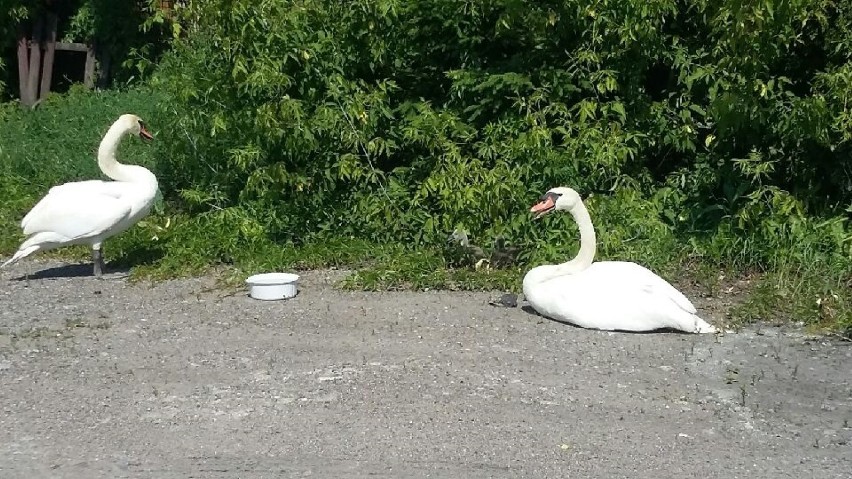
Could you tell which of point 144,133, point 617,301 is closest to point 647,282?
point 617,301

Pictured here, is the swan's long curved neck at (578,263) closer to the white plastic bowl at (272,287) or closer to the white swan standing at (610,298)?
the white swan standing at (610,298)

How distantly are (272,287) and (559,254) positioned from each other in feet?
7.50

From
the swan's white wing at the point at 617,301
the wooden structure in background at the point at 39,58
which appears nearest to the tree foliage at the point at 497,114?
the swan's white wing at the point at 617,301

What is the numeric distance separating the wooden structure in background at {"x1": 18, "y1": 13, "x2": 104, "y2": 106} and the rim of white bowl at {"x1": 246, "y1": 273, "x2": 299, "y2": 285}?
972 centimetres

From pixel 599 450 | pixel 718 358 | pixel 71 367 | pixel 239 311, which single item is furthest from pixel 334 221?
pixel 599 450

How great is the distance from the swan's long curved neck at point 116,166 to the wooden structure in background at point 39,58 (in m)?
7.98

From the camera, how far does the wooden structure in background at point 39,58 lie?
16812mm

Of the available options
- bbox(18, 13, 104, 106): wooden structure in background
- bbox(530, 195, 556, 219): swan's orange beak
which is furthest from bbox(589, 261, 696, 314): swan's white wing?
bbox(18, 13, 104, 106): wooden structure in background

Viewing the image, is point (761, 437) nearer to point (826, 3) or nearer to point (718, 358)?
point (718, 358)

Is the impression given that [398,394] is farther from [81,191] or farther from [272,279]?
[81,191]

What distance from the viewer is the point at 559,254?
880 cm

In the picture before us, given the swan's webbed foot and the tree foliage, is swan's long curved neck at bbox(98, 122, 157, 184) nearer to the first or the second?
the swan's webbed foot

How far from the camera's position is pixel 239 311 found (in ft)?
26.2

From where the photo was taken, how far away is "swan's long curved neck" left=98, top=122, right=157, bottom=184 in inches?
361
